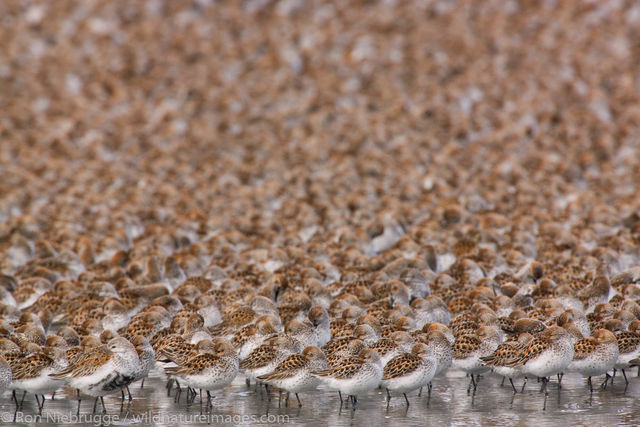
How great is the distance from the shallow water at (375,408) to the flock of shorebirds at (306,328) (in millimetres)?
250

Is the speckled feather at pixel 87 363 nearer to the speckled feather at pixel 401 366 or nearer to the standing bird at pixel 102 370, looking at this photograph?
the standing bird at pixel 102 370

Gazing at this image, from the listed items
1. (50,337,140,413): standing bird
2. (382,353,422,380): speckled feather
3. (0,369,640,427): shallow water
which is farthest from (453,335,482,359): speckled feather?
(50,337,140,413): standing bird

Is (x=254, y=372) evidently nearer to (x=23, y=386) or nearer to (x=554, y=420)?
(x=23, y=386)

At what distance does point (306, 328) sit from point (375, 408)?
1793mm

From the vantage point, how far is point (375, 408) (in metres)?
13.7

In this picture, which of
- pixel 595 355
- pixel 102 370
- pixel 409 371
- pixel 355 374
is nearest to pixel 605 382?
pixel 595 355

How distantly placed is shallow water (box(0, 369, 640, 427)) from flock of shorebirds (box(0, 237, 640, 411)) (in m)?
0.25

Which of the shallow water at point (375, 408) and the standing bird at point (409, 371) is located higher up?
the standing bird at point (409, 371)

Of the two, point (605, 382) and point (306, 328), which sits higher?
point (306, 328)

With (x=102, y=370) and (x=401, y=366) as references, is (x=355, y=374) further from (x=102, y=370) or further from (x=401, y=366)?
(x=102, y=370)

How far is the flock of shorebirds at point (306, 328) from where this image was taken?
43.7 feet

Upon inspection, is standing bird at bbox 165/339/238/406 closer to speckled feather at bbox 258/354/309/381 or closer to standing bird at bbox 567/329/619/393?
speckled feather at bbox 258/354/309/381

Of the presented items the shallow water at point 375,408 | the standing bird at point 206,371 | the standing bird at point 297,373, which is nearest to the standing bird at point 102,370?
the shallow water at point 375,408

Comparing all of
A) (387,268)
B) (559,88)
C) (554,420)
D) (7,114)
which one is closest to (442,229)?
(387,268)
